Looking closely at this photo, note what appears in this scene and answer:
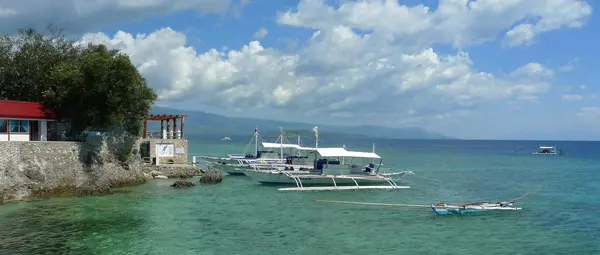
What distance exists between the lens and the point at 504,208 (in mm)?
28250

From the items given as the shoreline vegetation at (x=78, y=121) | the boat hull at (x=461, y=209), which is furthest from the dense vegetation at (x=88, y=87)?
the boat hull at (x=461, y=209)

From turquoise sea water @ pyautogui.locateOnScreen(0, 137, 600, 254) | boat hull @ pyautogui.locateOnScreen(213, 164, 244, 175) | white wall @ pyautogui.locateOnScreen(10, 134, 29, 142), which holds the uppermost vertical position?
white wall @ pyautogui.locateOnScreen(10, 134, 29, 142)

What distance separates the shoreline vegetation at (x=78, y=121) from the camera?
1171 inches

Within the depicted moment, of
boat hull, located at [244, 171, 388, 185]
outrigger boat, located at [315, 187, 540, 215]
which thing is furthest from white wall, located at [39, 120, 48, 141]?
outrigger boat, located at [315, 187, 540, 215]

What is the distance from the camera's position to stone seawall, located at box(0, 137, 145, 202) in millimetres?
28531

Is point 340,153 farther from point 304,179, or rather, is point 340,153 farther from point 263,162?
point 263,162

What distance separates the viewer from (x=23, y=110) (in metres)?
33.8

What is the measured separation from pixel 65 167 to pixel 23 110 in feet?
19.1

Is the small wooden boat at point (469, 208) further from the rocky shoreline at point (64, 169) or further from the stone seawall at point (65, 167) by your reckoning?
the stone seawall at point (65, 167)

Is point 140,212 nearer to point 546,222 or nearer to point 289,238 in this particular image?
point 289,238

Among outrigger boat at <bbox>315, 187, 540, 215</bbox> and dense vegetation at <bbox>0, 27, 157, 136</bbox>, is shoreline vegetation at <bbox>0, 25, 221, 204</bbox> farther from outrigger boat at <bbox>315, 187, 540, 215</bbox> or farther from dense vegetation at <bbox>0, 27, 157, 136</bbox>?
outrigger boat at <bbox>315, 187, 540, 215</bbox>

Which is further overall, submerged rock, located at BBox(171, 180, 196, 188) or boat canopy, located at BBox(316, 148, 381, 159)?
boat canopy, located at BBox(316, 148, 381, 159)

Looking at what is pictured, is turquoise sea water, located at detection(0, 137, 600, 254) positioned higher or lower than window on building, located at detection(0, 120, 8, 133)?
lower

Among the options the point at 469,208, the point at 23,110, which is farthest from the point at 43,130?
the point at 469,208
